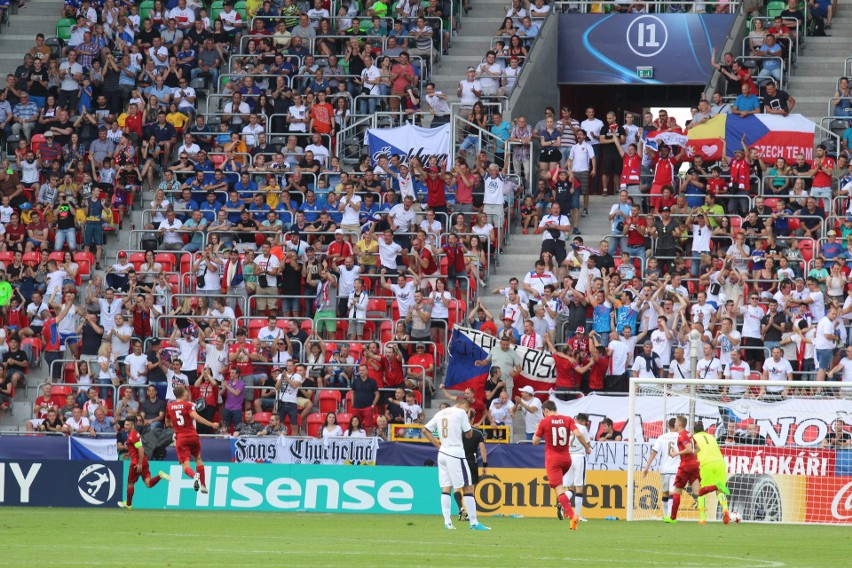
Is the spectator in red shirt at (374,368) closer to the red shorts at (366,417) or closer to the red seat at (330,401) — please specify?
the red shorts at (366,417)

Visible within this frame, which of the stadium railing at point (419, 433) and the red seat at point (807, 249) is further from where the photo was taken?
the red seat at point (807, 249)

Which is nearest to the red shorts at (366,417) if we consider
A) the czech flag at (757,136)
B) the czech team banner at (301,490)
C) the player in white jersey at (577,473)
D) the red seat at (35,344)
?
the czech team banner at (301,490)

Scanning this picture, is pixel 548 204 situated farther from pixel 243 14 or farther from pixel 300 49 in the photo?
pixel 243 14

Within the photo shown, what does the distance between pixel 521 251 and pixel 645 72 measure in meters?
6.45

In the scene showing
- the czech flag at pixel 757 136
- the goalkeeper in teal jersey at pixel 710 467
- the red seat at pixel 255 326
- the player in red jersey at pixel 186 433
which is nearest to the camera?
the goalkeeper in teal jersey at pixel 710 467

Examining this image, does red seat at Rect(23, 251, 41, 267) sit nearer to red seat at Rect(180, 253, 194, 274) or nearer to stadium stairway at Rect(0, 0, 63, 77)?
red seat at Rect(180, 253, 194, 274)

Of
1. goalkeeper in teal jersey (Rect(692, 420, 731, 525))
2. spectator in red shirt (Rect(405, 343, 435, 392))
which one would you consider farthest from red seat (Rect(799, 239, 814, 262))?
goalkeeper in teal jersey (Rect(692, 420, 731, 525))

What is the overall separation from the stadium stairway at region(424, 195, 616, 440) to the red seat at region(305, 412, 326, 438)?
4.04 metres

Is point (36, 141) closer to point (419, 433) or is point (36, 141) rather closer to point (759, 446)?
point (419, 433)

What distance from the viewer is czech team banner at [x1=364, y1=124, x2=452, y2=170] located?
3350 cm

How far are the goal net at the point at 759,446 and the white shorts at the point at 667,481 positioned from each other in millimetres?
21

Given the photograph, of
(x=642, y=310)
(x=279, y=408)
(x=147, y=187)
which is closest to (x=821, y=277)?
(x=642, y=310)

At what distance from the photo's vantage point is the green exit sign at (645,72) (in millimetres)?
36375

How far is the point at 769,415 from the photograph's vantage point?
25453 millimetres
